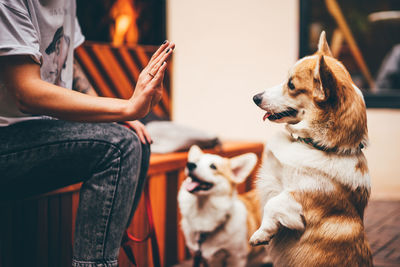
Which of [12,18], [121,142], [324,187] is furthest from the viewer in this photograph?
[121,142]

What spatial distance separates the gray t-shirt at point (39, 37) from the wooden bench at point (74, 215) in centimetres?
46

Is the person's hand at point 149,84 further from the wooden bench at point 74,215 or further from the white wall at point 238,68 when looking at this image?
the white wall at point 238,68

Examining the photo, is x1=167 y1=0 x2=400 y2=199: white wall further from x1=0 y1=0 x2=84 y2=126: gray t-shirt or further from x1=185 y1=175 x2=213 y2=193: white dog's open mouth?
x1=0 y1=0 x2=84 y2=126: gray t-shirt

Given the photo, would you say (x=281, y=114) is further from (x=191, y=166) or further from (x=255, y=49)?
(x=255, y=49)

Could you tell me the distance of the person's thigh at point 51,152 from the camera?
54.2 inches

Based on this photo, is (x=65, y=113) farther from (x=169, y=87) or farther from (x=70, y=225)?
(x=169, y=87)

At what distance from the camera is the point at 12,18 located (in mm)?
1283

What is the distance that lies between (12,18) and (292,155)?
99cm

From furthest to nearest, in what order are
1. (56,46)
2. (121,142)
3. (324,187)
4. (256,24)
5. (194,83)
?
(194,83), (256,24), (56,46), (121,142), (324,187)

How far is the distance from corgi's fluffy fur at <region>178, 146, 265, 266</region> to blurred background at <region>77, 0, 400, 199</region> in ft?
7.91

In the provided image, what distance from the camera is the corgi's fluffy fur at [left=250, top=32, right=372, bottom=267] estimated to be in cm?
138

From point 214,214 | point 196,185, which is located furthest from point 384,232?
point 196,185

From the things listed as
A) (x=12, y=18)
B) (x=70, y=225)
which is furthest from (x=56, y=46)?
(x=70, y=225)

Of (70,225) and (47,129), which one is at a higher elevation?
→ (47,129)
